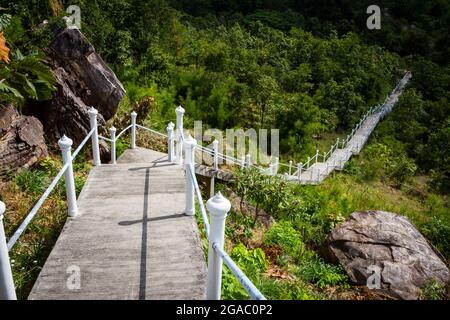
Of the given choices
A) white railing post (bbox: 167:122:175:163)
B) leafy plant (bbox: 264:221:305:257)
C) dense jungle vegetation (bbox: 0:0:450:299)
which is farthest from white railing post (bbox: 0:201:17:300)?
leafy plant (bbox: 264:221:305:257)

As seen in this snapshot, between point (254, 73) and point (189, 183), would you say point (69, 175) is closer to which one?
point (189, 183)

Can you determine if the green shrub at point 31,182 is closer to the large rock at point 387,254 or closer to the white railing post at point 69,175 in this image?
the white railing post at point 69,175

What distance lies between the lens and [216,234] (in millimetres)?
3061

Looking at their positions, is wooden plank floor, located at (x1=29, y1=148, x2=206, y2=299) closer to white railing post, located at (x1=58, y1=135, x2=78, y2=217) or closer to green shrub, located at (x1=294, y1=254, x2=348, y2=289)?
white railing post, located at (x1=58, y1=135, x2=78, y2=217)

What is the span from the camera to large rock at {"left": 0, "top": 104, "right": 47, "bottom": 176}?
7109 millimetres

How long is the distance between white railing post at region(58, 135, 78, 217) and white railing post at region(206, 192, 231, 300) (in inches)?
102

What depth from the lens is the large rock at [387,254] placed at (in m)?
7.24

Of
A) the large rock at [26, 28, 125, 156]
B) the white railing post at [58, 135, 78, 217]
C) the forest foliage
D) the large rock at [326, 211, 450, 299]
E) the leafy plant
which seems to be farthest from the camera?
the forest foliage

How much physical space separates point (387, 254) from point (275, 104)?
12.9 m

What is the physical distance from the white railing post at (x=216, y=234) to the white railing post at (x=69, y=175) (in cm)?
259

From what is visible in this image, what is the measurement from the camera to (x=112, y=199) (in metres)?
5.66

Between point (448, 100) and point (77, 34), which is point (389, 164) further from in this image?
point (77, 34)

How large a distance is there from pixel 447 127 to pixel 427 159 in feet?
7.39
